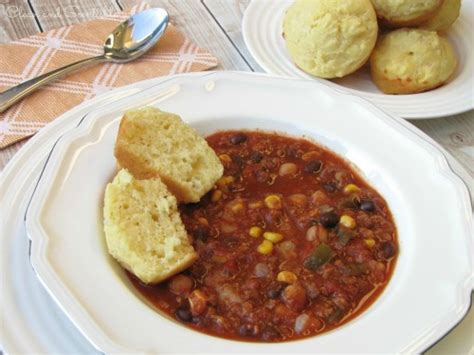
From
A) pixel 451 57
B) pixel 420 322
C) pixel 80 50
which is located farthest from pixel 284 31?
pixel 420 322

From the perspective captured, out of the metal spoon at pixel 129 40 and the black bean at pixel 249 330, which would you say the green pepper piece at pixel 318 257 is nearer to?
the black bean at pixel 249 330

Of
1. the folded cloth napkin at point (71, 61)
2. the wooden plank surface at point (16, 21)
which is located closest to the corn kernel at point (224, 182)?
the folded cloth napkin at point (71, 61)

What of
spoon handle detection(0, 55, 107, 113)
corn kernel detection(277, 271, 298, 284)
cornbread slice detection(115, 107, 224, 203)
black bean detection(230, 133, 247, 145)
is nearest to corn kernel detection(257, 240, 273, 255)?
corn kernel detection(277, 271, 298, 284)

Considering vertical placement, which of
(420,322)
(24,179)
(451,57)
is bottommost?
(451,57)

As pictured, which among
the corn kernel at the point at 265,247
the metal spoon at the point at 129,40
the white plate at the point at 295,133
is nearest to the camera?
the white plate at the point at 295,133

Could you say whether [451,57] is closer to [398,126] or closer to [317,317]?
[398,126]

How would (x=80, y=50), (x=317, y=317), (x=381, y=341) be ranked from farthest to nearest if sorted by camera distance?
(x=80, y=50) < (x=317, y=317) < (x=381, y=341)
